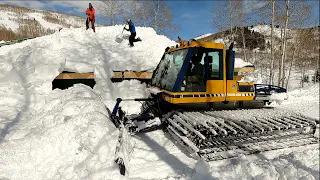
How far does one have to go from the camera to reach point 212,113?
18.6ft

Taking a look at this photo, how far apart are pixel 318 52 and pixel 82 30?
107ft

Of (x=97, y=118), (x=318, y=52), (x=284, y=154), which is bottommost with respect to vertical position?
(x=284, y=154)

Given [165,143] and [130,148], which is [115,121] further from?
[165,143]

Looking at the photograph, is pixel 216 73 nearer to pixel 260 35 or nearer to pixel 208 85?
pixel 208 85

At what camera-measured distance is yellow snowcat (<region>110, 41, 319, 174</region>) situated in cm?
488

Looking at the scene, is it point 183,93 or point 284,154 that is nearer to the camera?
point 284,154

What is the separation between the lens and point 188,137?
16.4 feet

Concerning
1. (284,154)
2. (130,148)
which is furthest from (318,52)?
(130,148)

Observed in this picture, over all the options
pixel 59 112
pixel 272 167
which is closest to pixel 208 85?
pixel 272 167

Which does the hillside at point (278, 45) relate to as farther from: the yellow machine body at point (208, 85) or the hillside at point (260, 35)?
the yellow machine body at point (208, 85)

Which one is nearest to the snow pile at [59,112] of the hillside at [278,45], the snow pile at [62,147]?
the snow pile at [62,147]

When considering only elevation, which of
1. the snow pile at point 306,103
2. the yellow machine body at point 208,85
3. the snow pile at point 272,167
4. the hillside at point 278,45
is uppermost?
the hillside at point 278,45

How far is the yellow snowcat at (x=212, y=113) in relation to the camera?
4.88 m

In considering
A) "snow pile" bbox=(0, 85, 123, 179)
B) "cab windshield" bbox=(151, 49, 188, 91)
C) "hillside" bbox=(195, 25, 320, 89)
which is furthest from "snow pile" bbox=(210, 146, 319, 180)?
"hillside" bbox=(195, 25, 320, 89)
